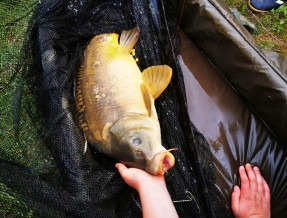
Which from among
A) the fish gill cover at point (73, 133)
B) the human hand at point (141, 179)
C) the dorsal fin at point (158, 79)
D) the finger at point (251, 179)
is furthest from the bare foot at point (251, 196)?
the dorsal fin at point (158, 79)

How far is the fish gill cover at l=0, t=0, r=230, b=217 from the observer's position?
1.33 meters

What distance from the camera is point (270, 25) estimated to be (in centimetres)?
266

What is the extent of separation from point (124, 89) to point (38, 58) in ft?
2.27

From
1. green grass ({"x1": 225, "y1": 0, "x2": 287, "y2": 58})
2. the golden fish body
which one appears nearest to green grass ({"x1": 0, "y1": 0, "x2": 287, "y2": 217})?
the golden fish body

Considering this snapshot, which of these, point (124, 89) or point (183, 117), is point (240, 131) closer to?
point (183, 117)

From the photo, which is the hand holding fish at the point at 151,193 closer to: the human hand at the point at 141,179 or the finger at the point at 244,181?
the human hand at the point at 141,179

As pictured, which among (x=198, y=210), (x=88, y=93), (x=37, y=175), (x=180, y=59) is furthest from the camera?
(x=180, y=59)

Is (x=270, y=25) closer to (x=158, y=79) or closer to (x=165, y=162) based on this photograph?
(x=158, y=79)

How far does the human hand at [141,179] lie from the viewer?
4.20 ft

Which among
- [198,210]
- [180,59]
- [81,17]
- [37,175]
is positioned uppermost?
[81,17]

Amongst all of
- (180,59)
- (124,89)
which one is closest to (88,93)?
(124,89)

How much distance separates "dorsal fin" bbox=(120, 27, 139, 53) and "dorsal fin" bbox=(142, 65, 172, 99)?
1.20 ft

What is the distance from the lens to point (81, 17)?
206 centimetres

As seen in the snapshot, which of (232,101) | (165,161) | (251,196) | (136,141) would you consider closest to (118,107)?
(136,141)
